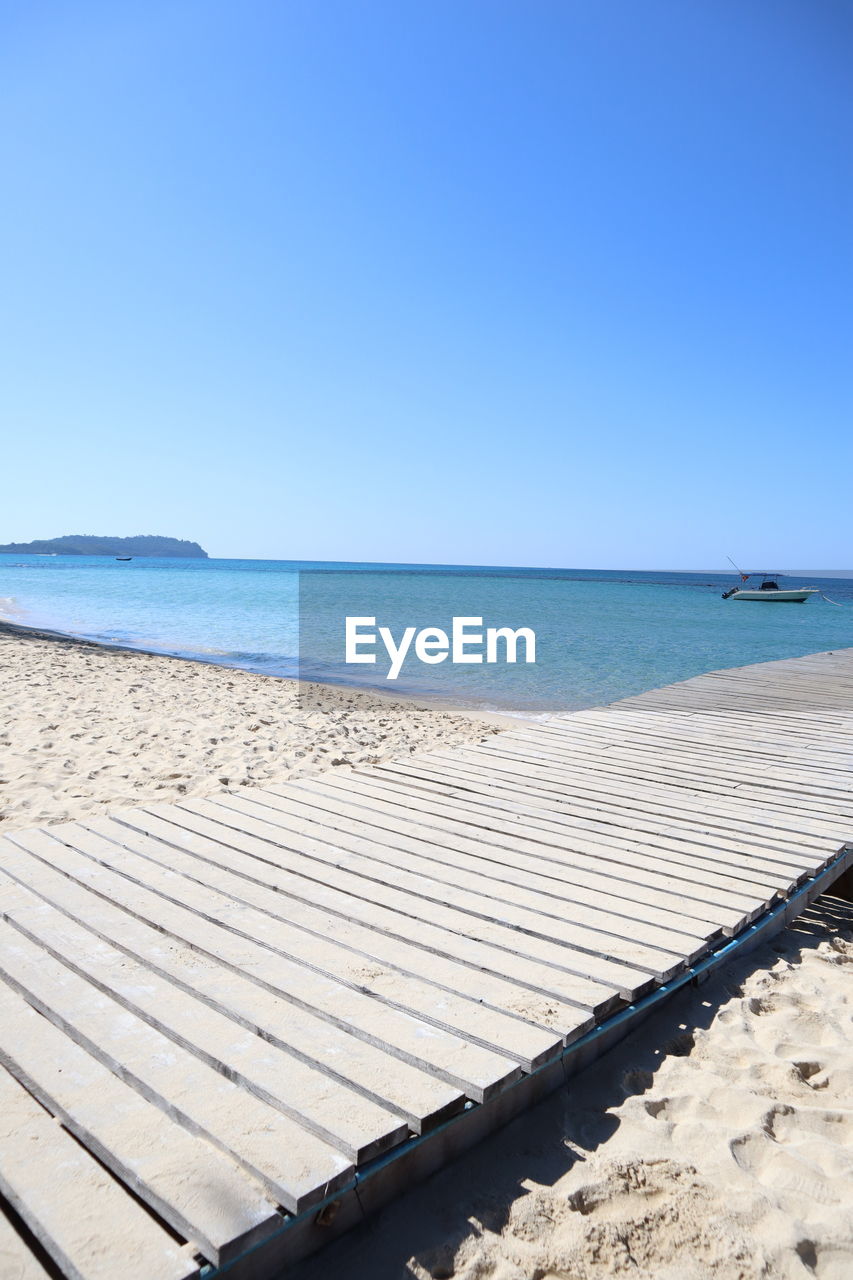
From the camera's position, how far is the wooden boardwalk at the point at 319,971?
1.68 metres

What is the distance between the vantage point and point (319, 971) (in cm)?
259

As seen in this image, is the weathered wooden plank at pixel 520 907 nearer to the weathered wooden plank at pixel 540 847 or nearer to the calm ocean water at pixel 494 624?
the weathered wooden plank at pixel 540 847

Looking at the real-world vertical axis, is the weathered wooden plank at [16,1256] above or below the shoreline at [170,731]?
above

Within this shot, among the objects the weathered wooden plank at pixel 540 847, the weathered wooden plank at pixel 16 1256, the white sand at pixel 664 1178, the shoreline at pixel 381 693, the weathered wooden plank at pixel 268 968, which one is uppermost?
the weathered wooden plank at pixel 268 968

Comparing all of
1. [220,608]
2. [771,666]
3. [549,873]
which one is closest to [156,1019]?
[549,873]

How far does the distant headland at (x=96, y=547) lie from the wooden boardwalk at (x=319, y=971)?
17735 cm

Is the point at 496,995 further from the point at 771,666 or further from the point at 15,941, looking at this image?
the point at 771,666

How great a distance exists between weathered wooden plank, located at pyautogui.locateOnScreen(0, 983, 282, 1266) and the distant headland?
587ft

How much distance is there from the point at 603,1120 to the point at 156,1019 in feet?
4.18

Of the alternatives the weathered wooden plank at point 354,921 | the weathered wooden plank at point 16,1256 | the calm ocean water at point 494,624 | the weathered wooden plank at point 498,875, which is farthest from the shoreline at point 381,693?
the weathered wooden plank at point 16,1256

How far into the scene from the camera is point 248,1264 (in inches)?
62.9

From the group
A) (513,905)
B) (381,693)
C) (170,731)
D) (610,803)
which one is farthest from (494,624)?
(513,905)

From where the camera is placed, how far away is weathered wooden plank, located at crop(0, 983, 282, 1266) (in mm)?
1571

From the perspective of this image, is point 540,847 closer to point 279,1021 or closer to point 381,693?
point 279,1021
